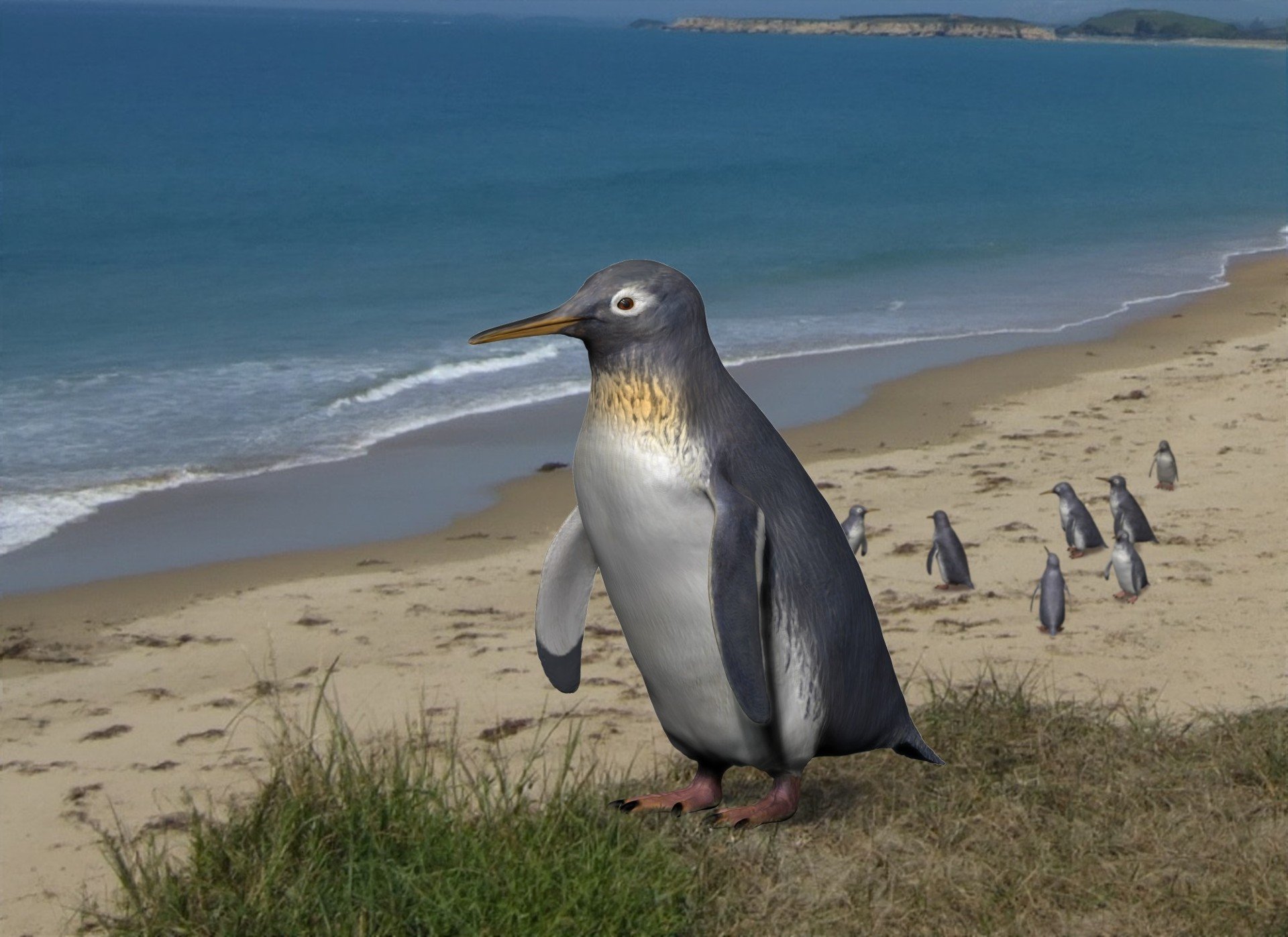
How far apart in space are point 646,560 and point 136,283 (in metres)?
20.1

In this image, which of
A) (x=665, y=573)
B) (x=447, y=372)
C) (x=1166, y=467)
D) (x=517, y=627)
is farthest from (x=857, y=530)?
(x=447, y=372)

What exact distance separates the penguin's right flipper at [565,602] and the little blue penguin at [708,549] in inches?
7.7

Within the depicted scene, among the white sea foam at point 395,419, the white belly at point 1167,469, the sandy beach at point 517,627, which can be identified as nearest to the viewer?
the sandy beach at point 517,627

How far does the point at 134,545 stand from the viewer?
10352 mm

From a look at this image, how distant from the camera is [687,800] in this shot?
4.26 metres

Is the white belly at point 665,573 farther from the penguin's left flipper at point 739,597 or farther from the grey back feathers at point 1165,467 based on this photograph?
the grey back feathers at point 1165,467

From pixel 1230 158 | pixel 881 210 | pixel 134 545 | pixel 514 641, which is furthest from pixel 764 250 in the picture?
pixel 1230 158

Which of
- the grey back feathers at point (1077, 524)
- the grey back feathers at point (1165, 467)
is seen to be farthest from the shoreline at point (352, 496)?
the grey back feathers at point (1077, 524)

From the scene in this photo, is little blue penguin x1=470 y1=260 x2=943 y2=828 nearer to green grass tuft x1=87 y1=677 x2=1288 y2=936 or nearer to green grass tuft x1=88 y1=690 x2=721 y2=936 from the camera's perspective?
green grass tuft x1=87 y1=677 x2=1288 y2=936

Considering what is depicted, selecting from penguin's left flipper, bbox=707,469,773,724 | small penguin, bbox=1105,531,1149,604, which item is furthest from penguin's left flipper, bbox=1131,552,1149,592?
penguin's left flipper, bbox=707,469,773,724

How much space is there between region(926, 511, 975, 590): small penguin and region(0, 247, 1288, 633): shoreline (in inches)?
116

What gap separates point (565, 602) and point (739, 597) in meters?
0.80

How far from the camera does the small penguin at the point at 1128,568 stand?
8039mm

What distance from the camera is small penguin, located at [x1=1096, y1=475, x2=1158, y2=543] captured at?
353 inches
